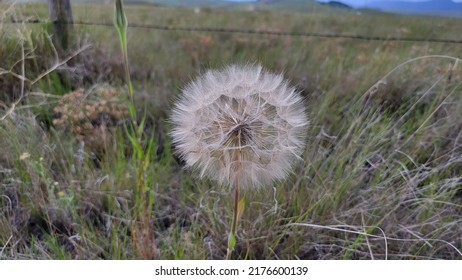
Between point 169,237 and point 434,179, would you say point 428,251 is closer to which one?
point 434,179

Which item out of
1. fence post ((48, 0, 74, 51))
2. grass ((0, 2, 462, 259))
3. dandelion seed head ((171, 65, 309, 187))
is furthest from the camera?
fence post ((48, 0, 74, 51))

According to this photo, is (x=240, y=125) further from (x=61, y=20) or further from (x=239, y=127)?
(x=61, y=20)

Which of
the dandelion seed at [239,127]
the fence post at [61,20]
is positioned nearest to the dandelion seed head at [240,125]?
the dandelion seed at [239,127]

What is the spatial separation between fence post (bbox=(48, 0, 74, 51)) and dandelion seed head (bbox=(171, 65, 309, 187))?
1408 mm

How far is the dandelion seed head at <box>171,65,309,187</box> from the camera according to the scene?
108 cm

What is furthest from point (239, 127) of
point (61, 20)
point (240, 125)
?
point (61, 20)

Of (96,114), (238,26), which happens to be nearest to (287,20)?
(238,26)

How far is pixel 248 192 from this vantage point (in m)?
1.56

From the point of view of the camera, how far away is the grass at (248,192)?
59.1 inches

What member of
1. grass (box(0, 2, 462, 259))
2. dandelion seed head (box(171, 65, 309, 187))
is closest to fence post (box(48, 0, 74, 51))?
grass (box(0, 2, 462, 259))

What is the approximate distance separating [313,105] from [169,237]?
90cm

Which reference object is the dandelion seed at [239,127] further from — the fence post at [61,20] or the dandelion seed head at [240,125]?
the fence post at [61,20]

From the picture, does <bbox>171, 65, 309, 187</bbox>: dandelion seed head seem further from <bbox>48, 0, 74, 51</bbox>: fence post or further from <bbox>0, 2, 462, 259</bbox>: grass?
<bbox>48, 0, 74, 51</bbox>: fence post

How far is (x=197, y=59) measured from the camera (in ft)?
8.75
